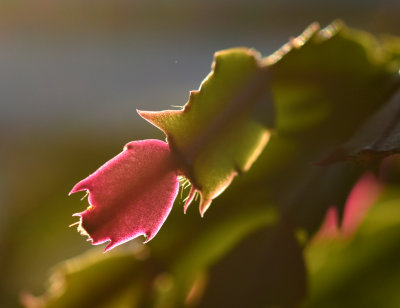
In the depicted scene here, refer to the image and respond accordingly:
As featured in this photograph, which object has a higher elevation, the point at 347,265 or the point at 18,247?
the point at 18,247

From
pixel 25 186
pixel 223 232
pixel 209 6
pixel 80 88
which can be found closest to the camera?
pixel 223 232

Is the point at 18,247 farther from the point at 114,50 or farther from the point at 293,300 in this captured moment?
the point at 114,50

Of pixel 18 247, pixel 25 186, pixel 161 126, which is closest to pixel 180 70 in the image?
pixel 25 186

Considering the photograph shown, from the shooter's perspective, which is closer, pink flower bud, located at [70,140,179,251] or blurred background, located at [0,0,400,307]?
pink flower bud, located at [70,140,179,251]

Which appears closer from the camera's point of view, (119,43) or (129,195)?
(129,195)

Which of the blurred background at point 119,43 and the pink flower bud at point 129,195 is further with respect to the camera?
the blurred background at point 119,43

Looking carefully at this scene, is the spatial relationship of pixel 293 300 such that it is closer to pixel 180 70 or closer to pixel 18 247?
pixel 18 247

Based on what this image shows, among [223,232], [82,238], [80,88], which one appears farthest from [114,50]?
[223,232]

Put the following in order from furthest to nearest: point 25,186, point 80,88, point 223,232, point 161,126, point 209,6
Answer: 1. point 209,6
2. point 80,88
3. point 25,186
4. point 223,232
5. point 161,126

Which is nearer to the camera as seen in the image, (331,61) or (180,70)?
(331,61)
